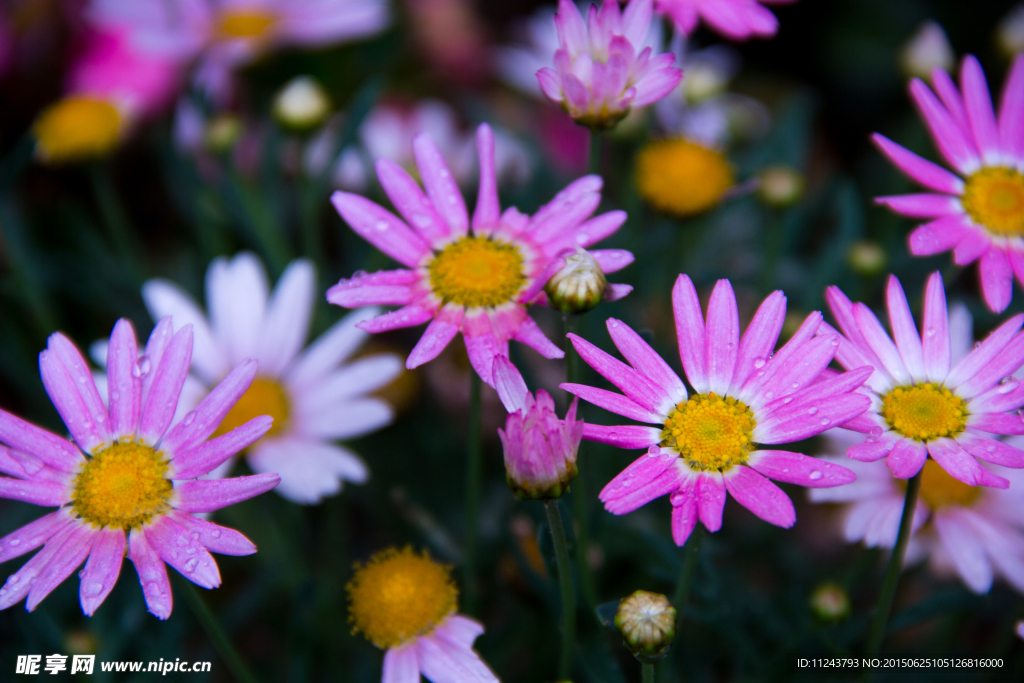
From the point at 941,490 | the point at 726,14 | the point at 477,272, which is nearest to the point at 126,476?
the point at 477,272

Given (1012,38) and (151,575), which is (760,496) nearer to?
(151,575)

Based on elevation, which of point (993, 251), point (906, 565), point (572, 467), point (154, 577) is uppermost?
point (993, 251)

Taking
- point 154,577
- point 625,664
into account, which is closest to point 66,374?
point 154,577

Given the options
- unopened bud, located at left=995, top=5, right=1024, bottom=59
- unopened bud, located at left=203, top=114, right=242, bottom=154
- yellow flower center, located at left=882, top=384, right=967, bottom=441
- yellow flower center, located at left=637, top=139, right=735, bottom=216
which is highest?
unopened bud, located at left=995, top=5, right=1024, bottom=59

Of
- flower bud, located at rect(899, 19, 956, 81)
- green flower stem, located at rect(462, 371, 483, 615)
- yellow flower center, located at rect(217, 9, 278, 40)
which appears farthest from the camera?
yellow flower center, located at rect(217, 9, 278, 40)

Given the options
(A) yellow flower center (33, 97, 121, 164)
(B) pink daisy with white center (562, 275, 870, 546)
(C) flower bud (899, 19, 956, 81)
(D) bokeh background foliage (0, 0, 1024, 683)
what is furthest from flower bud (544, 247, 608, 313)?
(C) flower bud (899, 19, 956, 81)

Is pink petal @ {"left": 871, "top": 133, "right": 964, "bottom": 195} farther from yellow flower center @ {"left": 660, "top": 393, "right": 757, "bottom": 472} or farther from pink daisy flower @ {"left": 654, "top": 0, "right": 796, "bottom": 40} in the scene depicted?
yellow flower center @ {"left": 660, "top": 393, "right": 757, "bottom": 472}

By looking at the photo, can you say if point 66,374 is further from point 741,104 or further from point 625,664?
point 741,104
